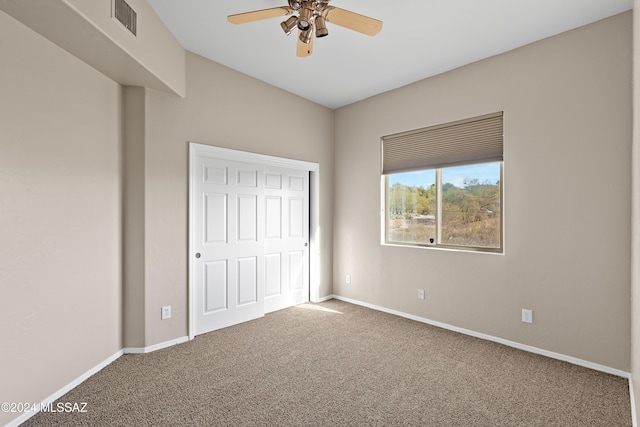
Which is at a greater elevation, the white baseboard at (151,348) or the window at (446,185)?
the window at (446,185)

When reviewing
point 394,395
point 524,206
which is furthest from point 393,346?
point 524,206

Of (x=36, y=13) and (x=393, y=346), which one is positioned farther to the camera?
(x=393, y=346)

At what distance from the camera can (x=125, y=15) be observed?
2240 mm

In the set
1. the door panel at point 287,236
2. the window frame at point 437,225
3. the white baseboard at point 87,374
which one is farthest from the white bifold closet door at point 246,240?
the window frame at point 437,225

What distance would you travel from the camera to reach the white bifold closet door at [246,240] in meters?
3.39

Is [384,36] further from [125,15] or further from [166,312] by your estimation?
[166,312]

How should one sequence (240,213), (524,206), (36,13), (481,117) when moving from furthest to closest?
(240,213) → (481,117) → (524,206) → (36,13)

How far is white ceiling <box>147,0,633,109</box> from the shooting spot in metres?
2.47

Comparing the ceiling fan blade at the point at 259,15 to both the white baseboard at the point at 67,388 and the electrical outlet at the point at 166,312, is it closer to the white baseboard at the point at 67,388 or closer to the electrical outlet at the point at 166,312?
the electrical outlet at the point at 166,312

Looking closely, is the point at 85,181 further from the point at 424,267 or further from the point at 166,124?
the point at 424,267

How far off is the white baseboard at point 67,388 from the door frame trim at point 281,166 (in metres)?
0.71

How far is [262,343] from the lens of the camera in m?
3.14

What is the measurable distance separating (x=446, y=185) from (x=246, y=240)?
255 cm

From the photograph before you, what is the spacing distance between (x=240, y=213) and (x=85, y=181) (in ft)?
5.16
